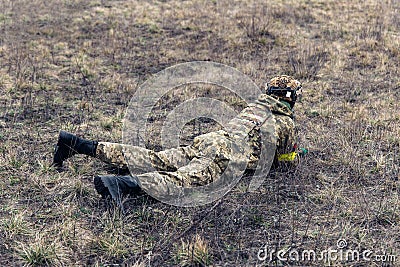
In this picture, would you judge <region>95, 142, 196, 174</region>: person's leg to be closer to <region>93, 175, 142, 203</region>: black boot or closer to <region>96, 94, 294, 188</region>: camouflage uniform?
<region>96, 94, 294, 188</region>: camouflage uniform

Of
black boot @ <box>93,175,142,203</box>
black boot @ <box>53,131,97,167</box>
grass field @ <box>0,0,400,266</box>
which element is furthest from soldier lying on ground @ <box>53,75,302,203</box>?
grass field @ <box>0,0,400,266</box>

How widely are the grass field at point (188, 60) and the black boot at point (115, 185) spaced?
0.17 meters

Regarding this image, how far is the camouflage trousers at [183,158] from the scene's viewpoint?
4.73 m

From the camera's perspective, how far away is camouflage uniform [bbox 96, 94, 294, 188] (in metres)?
4.75

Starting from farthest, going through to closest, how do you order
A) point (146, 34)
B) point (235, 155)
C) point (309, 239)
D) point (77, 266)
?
1. point (146, 34)
2. point (235, 155)
3. point (309, 239)
4. point (77, 266)

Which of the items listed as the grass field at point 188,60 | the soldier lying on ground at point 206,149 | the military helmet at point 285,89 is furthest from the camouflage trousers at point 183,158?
the military helmet at point 285,89

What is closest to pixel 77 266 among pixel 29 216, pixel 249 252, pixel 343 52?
pixel 29 216

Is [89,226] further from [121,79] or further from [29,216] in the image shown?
[121,79]

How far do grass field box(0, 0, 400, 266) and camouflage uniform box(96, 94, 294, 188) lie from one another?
12.9 inches

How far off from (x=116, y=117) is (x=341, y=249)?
3.71 meters

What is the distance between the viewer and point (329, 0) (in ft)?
39.9

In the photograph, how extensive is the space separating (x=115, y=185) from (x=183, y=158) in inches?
36.5

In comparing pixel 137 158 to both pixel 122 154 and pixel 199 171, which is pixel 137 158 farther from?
pixel 199 171

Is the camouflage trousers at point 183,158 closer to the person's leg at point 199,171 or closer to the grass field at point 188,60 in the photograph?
the person's leg at point 199,171
